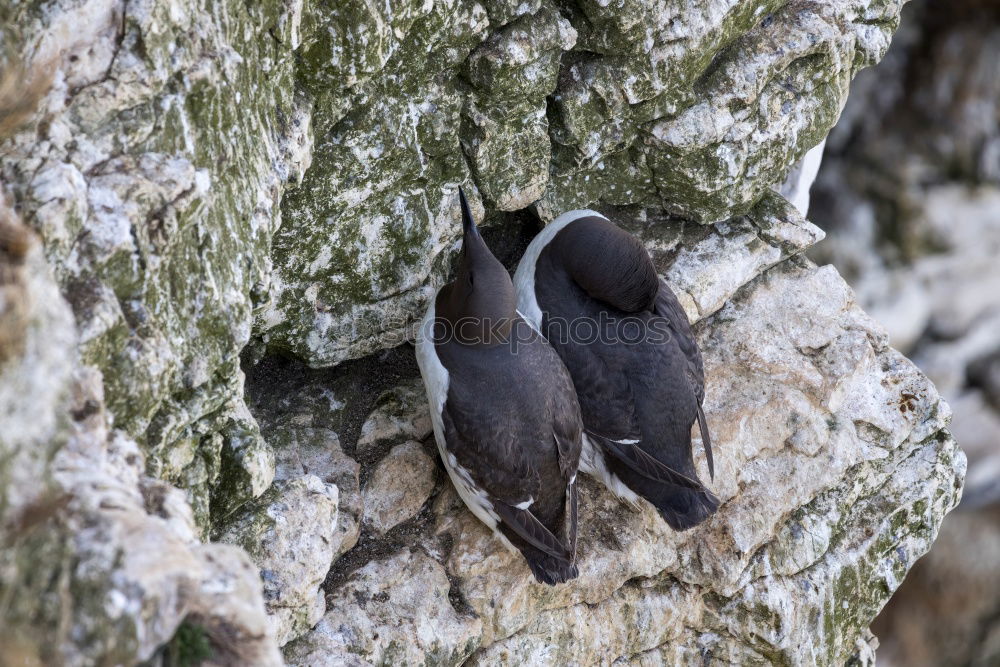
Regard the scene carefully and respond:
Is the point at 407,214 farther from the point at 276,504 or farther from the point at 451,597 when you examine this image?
the point at 451,597

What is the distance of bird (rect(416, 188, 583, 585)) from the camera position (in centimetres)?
397

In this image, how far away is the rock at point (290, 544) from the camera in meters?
3.63

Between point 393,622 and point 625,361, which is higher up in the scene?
point 625,361

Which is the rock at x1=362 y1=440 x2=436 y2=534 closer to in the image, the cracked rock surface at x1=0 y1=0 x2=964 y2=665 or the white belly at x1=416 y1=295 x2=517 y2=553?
the cracked rock surface at x1=0 y1=0 x2=964 y2=665

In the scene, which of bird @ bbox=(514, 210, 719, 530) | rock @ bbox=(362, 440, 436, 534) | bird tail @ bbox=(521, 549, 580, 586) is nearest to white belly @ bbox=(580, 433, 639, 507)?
bird @ bbox=(514, 210, 719, 530)

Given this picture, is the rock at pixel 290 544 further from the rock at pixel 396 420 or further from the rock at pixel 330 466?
the rock at pixel 396 420

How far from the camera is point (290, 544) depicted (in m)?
3.66

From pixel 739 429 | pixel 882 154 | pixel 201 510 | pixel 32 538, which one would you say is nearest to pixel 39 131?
pixel 32 538

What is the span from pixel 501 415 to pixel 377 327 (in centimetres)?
83

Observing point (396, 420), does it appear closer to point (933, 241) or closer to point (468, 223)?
point (468, 223)

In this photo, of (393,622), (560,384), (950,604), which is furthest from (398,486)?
(950,604)

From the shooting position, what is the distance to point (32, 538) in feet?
6.57

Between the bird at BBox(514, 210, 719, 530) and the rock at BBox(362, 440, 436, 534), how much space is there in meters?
0.77

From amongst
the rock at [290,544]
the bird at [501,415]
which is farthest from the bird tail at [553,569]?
the rock at [290,544]
